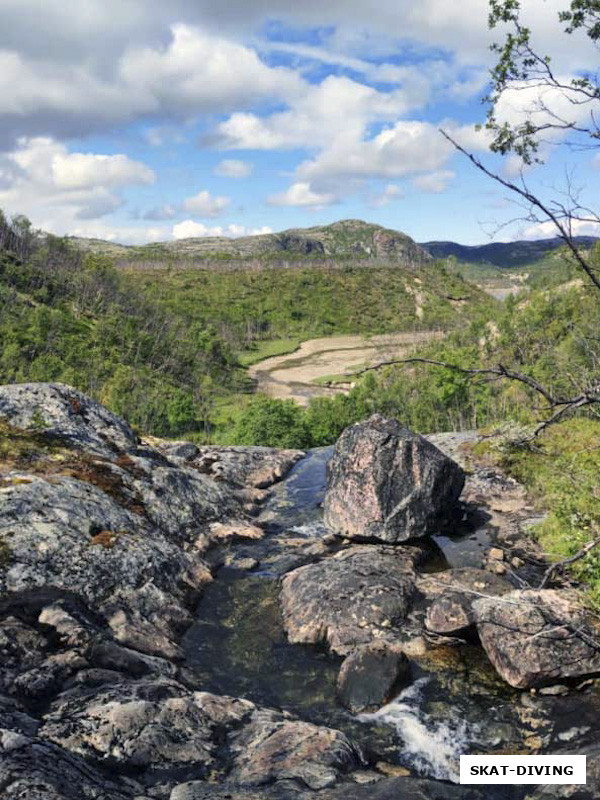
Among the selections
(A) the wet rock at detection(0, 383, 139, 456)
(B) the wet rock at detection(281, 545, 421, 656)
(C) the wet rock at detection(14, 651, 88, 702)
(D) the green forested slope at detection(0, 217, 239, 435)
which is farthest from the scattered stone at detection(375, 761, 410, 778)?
(D) the green forested slope at detection(0, 217, 239, 435)

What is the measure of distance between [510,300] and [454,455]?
12143cm

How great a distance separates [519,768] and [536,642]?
4.58 meters

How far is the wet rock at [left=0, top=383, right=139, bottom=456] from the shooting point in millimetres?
34156

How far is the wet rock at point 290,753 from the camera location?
13.8 metres

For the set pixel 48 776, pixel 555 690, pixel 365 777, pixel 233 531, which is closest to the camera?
pixel 48 776

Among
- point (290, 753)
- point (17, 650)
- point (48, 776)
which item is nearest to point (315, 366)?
point (17, 650)

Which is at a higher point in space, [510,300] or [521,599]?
[510,300]

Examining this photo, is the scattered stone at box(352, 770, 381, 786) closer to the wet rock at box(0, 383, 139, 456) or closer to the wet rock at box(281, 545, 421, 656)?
the wet rock at box(281, 545, 421, 656)

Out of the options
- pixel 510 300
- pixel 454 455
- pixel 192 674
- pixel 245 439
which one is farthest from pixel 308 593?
pixel 510 300

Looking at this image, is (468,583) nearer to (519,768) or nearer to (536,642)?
(536,642)

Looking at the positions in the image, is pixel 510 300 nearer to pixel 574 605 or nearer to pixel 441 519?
pixel 441 519

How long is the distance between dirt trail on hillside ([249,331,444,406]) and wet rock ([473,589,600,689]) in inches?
3954

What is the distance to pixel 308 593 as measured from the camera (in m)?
25.3

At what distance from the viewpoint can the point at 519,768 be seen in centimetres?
1561
